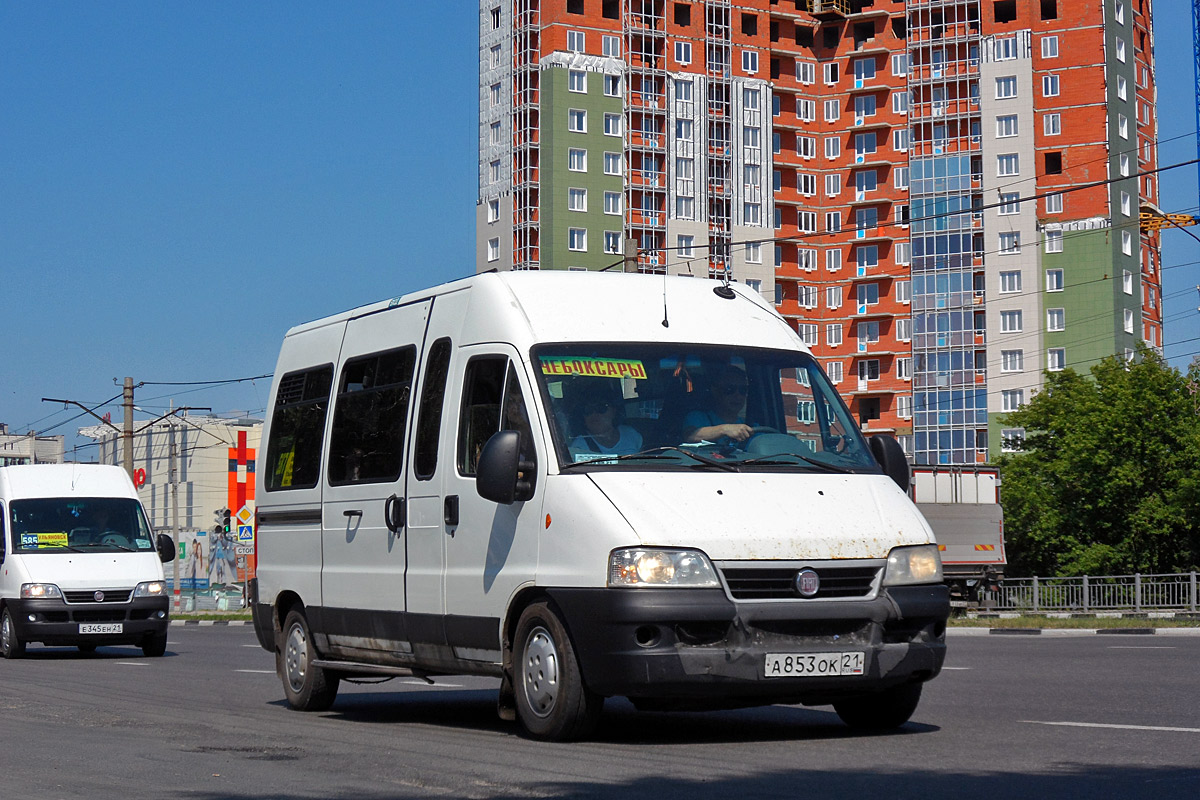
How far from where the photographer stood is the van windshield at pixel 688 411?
10.0m

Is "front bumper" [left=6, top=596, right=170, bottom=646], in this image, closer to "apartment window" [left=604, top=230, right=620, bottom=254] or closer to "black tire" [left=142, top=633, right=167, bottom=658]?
"black tire" [left=142, top=633, right=167, bottom=658]

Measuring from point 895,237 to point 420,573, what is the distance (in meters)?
97.3

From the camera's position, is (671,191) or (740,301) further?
(671,191)

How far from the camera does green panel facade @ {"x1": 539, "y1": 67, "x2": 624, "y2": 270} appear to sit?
331 ft

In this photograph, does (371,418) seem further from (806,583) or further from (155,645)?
(155,645)

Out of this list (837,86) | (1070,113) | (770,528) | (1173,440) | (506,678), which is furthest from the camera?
(837,86)

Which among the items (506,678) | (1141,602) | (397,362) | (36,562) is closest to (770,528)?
(506,678)

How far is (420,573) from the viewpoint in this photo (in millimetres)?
11344

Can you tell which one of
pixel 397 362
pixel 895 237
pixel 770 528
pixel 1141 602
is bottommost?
pixel 1141 602

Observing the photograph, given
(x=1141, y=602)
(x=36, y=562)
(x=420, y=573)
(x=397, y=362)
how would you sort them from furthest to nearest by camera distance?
(x=1141, y=602), (x=36, y=562), (x=397, y=362), (x=420, y=573)

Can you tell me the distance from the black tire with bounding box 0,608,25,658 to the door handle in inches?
536

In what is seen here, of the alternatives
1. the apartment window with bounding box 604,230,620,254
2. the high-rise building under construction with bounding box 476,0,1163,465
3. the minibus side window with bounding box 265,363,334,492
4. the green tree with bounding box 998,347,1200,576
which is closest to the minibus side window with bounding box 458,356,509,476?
the minibus side window with bounding box 265,363,334,492

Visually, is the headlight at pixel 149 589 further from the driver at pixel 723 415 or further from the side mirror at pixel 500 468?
the driver at pixel 723 415

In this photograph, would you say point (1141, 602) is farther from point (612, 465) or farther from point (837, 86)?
point (837, 86)
